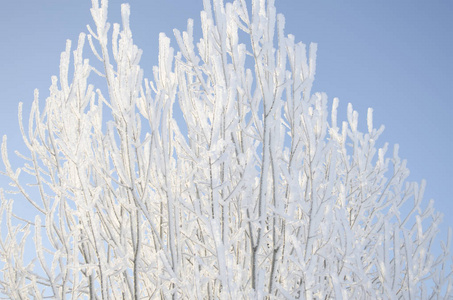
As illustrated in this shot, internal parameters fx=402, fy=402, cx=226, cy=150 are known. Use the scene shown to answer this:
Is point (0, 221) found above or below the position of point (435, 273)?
above

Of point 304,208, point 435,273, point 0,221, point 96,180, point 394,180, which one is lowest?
point 435,273

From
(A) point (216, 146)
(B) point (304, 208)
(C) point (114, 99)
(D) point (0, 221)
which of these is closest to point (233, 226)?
(B) point (304, 208)

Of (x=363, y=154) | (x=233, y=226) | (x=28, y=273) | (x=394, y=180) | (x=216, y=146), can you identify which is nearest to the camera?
(x=216, y=146)

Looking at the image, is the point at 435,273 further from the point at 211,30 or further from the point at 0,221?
the point at 0,221

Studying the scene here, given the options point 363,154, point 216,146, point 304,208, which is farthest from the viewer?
point 363,154

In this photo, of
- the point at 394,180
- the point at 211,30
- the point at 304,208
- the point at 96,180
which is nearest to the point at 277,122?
the point at 304,208

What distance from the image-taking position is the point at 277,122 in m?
2.66

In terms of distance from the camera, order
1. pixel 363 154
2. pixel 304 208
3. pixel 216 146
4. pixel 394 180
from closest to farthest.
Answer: pixel 216 146, pixel 304 208, pixel 363 154, pixel 394 180

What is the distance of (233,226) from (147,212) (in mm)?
848

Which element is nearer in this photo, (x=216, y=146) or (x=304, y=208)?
(x=216, y=146)

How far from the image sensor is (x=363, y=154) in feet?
13.4

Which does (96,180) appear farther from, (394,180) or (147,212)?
(394,180)

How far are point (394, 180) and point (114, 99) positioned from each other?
10.4 ft

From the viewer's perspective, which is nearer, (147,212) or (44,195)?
(147,212)
